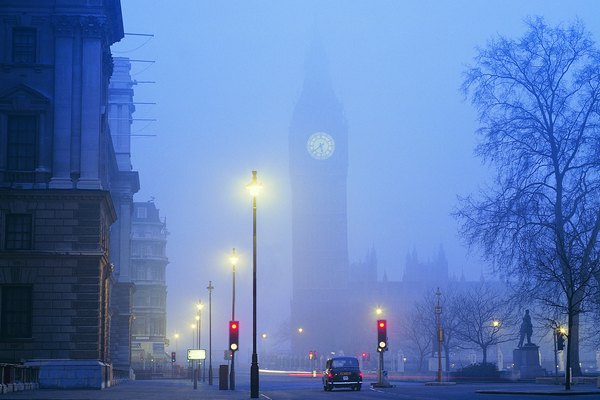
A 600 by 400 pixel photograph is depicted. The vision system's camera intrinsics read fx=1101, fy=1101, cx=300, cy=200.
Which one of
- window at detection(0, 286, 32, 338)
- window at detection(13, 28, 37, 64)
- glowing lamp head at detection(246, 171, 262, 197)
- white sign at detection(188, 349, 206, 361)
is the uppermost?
window at detection(13, 28, 37, 64)

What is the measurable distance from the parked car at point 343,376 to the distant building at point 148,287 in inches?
3724

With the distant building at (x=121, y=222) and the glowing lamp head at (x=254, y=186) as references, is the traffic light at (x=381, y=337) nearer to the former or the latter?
the glowing lamp head at (x=254, y=186)

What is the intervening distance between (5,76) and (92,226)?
9.63m

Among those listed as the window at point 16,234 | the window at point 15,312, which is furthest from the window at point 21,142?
the window at point 15,312

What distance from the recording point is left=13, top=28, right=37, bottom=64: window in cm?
5969

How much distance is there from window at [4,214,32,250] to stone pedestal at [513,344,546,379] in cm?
3741

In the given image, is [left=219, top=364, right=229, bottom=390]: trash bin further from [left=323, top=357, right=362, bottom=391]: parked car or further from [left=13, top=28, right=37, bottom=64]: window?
[left=13, top=28, right=37, bottom=64]: window

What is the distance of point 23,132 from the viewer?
195 ft

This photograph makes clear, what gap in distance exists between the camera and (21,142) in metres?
59.2

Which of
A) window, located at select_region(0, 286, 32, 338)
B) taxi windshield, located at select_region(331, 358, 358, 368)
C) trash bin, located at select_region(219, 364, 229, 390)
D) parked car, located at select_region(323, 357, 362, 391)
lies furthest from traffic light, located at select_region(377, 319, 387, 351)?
window, located at select_region(0, 286, 32, 338)

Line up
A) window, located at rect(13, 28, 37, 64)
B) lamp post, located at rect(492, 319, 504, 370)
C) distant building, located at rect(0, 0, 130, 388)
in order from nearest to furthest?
distant building, located at rect(0, 0, 130, 388), window, located at rect(13, 28, 37, 64), lamp post, located at rect(492, 319, 504, 370)

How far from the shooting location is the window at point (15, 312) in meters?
56.2

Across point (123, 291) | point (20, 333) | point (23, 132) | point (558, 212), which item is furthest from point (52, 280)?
point (123, 291)

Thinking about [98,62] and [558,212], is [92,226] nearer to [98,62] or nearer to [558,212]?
[98,62]
